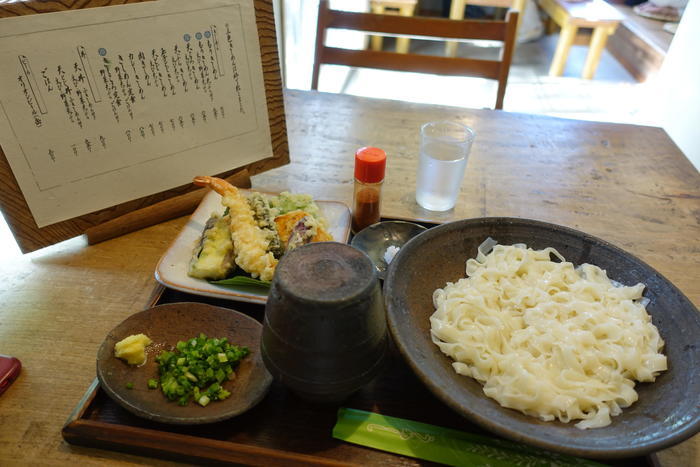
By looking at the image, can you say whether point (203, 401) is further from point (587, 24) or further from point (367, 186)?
point (587, 24)

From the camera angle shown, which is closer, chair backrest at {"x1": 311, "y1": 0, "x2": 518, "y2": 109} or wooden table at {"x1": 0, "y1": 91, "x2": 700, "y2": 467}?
wooden table at {"x1": 0, "y1": 91, "x2": 700, "y2": 467}

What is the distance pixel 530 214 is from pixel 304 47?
2.92m

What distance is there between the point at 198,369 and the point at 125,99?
733mm

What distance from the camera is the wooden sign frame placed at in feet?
3.54

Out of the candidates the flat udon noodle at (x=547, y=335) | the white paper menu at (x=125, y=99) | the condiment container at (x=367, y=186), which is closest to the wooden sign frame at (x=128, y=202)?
the white paper menu at (x=125, y=99)

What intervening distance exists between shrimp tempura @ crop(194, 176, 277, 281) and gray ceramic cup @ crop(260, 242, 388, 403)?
30cm

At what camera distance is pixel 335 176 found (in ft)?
5.30

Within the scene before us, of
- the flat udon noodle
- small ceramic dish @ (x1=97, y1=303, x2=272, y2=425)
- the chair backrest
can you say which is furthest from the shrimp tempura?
the chair backrest

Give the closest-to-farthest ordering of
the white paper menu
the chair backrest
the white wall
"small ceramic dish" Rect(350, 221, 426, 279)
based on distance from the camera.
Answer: the white paper menu < "small ceramic dish" Rect(350, 221, 426, 279) < the chair backrest < the white wall

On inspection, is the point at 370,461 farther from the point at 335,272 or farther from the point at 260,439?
the point at 335,272

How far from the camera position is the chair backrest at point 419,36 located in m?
2.06

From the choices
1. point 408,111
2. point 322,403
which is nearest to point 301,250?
point 322,403

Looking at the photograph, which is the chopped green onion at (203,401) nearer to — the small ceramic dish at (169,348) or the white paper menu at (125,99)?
the small ceramic dish at (169,348)

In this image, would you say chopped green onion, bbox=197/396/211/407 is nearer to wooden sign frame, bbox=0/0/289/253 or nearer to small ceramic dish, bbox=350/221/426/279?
small ceramic dish, bbox=350/221/426/279
